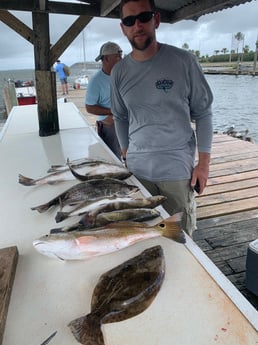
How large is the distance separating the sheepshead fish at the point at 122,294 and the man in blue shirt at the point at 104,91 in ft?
8.92

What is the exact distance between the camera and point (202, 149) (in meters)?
2.00

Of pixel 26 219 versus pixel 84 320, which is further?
pixel 26 219

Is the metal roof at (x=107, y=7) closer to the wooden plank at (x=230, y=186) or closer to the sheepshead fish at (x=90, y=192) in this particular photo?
the sheepshead fish at (x=90, y=192)

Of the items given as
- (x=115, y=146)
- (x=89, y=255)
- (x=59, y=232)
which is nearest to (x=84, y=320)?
(x=89, y=255)

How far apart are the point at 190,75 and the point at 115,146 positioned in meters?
2.12

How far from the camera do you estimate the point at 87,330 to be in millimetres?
829

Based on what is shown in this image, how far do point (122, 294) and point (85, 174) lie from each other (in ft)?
3.70

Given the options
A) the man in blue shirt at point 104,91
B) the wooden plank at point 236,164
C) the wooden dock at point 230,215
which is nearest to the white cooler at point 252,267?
the wooden dock at point 230,215

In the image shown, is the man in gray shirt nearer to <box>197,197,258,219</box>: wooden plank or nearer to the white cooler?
the white cooler

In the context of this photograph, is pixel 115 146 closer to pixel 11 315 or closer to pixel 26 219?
pixel 26 219

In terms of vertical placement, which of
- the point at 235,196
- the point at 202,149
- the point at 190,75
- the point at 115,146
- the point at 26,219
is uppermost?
the point at 190,75

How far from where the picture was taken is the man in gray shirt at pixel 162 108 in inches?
70.9

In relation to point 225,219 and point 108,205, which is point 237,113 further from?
point 108,205

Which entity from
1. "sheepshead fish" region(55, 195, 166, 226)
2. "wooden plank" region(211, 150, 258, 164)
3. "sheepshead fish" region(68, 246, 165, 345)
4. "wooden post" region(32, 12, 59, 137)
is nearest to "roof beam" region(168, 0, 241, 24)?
"wooden post" region(32, 12, 59, 137)
